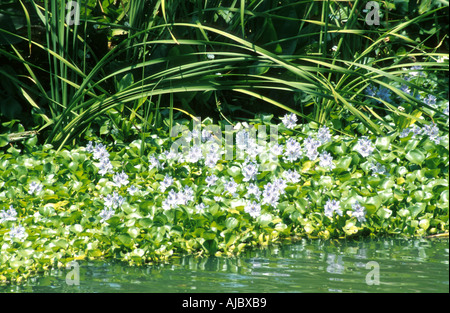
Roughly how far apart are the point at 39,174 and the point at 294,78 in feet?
6.15

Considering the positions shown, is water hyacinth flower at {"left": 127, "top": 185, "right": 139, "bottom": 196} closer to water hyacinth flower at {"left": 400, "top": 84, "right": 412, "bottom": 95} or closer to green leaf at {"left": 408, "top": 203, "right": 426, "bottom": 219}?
green leaf at {"left": 408, "top": 203, "right": 426, "bottom": 219}

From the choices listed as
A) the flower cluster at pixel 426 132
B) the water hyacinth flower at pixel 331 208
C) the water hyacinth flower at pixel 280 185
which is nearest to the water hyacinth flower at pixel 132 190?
the water hyacinth flower at pixel 280 185

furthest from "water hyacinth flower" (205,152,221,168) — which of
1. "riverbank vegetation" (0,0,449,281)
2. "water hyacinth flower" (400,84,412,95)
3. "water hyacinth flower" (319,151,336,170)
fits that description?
"water hyacinth flower" (400,84,412,95)

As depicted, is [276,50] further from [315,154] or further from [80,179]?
[80,179]

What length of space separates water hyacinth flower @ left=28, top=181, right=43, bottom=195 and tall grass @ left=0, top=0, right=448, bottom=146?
2.10 feet

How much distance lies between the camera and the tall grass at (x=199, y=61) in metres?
3.54

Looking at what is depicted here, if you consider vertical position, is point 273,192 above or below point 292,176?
below

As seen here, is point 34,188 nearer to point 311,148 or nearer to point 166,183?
point 166,183

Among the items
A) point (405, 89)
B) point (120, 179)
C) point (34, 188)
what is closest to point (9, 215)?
point (34, 188)

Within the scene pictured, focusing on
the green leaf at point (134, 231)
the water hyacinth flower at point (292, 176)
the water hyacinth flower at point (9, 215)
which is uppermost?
the water hyacinth flower at point (292, 176)

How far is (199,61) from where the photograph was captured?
410 cm

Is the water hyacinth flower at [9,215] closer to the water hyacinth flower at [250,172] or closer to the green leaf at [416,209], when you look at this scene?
the water hyacinth flower at [250,172]

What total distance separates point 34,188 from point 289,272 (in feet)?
4.98
